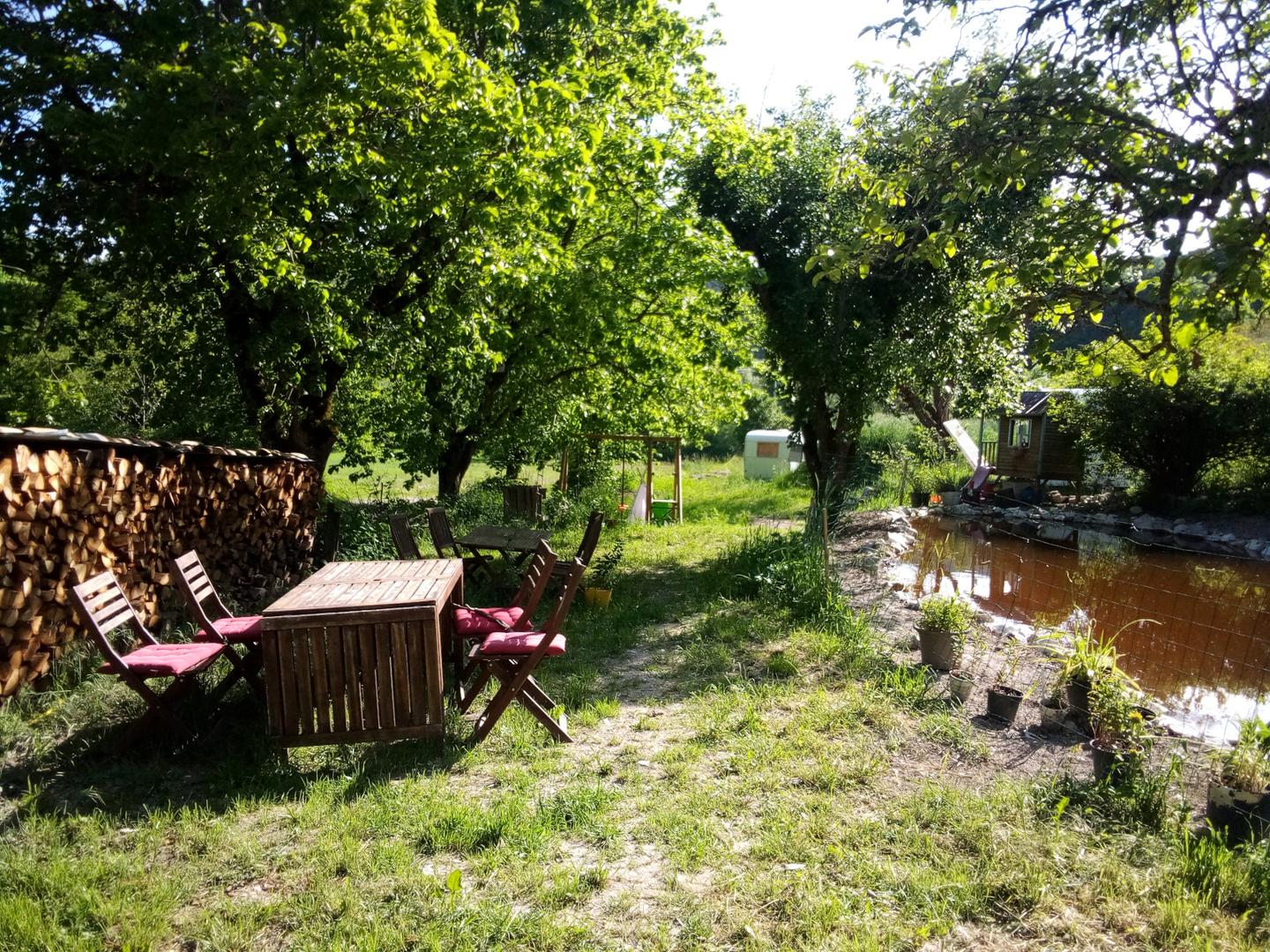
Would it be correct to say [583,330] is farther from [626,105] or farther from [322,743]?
[322,743]

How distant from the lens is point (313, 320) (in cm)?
734

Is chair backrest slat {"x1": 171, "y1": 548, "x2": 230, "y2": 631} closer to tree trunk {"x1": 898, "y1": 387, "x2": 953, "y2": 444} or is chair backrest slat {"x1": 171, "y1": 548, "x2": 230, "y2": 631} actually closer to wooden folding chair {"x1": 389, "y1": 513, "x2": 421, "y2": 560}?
wooden folding chair {"x1": 389, "y1": 513, "x2": 421, "y2": 560}

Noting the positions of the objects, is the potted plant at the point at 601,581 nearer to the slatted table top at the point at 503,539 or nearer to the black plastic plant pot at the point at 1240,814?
the slatted table top at the point at 503,539

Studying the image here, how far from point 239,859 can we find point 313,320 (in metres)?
5.29

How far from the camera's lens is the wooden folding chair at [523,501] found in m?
12.6

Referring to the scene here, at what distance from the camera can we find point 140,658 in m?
4.01

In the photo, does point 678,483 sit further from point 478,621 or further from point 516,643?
point 516,643

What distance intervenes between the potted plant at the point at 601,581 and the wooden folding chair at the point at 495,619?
2.26 meters

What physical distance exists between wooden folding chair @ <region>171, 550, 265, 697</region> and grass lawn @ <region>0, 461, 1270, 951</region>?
0.29m

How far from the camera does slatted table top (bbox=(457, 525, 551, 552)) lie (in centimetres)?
745

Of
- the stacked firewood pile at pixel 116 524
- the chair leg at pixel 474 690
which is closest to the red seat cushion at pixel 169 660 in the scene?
the stacked firewood pile at pixel 116 524

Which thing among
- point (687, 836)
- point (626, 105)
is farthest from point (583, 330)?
point (687, 836)

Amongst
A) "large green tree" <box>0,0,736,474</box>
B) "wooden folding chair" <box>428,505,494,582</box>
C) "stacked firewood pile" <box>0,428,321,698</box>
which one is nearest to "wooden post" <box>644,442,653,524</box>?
"large green tree" <box>0,0,736,474</box>

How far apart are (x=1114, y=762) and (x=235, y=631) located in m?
4.49
